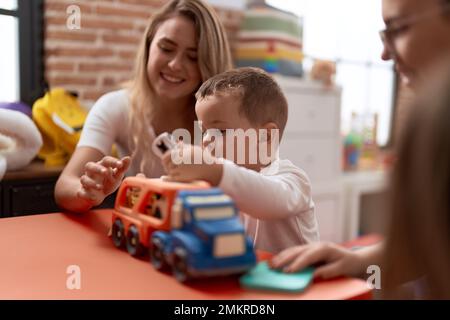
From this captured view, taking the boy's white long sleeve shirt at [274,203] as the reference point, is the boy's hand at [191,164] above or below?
above

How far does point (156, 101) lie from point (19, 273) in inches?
10.3

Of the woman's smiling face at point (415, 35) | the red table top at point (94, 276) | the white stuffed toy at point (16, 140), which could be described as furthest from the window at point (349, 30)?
the white stuffed toy at point (16, 140)

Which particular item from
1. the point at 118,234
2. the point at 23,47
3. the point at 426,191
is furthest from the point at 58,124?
the point at 426,191

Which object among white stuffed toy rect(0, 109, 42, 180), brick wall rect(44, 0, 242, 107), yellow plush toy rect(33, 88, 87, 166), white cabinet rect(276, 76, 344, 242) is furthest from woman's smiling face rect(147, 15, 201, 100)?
white cabinet rect(276, 76, 344, 242)

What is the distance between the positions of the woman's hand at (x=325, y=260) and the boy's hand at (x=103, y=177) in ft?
0.62

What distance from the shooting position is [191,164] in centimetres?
34

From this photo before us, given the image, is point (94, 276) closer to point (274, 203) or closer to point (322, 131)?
point (274, 203)

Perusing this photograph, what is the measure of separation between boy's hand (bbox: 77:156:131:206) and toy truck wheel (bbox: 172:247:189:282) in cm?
16

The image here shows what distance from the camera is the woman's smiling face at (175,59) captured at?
0.48m

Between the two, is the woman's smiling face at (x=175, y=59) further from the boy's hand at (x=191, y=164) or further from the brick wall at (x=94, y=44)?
the brick wall at (x=94, y=44)

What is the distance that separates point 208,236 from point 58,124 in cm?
98

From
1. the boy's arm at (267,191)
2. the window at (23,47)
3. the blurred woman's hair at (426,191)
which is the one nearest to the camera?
the blurred woman's hair at (426,191)

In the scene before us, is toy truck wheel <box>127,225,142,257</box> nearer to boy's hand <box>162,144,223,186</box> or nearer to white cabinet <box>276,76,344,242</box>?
boy's hand <box>162,144,223,186</box>

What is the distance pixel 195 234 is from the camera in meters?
0.32
